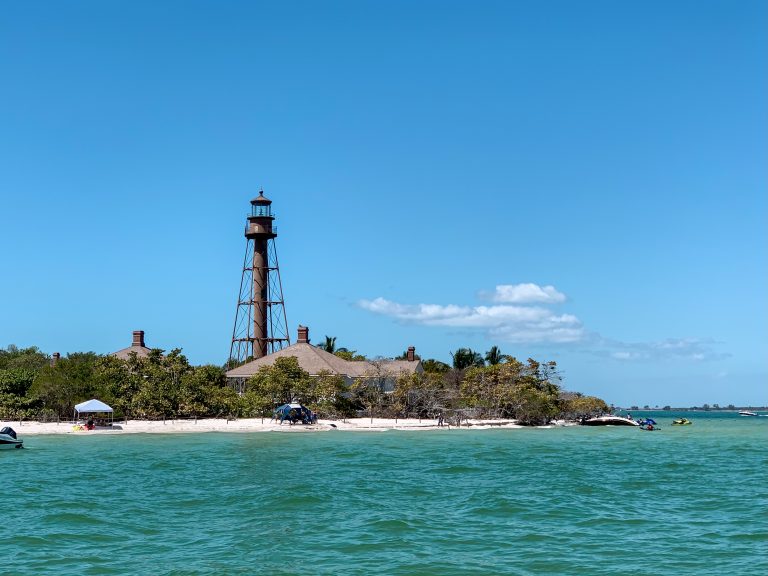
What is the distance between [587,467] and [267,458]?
1502cm

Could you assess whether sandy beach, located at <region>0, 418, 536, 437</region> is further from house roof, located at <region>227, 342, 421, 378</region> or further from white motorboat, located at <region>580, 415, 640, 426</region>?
white motorboat, located at <region>580, 415, 640, 426</region>

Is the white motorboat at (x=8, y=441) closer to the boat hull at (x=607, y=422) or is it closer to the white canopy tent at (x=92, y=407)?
the white canopy tent at (x=92, y=407)

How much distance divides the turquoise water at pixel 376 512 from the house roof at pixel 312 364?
2949cm

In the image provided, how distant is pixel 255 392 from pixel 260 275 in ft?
66.2

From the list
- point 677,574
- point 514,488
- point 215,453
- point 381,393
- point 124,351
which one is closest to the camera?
point 677,574

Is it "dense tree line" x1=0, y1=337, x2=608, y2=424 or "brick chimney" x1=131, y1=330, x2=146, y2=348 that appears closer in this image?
"dense tree line" x1=0, y1=337, x2=608, y2=424

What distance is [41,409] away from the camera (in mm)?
64312

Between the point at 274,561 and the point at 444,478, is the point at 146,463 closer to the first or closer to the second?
the point at 444,478

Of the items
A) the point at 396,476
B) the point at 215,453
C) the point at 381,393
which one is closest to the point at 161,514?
the point at 396,476

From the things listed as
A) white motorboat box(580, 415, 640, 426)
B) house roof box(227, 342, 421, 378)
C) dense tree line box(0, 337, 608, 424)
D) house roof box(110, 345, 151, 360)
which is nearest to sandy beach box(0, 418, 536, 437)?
dense tree line box(0, 337, 608, 424)

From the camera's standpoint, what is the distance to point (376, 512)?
83.2 feet

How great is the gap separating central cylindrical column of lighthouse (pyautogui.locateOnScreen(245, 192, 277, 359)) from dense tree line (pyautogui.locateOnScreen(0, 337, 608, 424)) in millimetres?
10914

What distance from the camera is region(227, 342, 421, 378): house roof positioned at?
7606 cm

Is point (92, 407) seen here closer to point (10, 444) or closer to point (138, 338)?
point (10, 444)
